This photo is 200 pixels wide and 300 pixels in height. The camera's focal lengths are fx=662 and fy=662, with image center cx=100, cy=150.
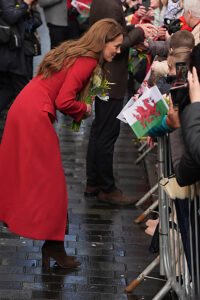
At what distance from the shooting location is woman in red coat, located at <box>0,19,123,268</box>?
493 cm

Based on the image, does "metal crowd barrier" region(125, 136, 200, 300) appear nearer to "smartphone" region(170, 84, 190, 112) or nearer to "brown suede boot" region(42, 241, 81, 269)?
"smartphone" region(170, 84, 190, 112)

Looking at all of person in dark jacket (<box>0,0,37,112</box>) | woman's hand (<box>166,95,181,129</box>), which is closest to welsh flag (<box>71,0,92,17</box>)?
person in dark jacket (<box>0,0,37,112</box>)

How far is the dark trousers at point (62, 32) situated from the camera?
12336 mm

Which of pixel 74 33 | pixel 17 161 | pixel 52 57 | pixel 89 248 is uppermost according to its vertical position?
pixel 74 33

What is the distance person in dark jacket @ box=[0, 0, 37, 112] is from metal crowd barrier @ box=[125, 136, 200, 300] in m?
4.86

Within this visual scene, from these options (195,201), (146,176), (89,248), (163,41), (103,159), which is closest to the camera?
(195,201)

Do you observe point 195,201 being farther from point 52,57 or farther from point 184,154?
point 52,57

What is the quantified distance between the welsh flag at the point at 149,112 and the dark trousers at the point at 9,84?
219 inches

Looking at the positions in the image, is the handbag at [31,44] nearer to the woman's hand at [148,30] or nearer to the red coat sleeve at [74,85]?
the woman's hand at [148,30]

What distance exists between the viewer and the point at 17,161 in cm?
499

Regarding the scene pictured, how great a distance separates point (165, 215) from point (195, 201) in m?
0.84

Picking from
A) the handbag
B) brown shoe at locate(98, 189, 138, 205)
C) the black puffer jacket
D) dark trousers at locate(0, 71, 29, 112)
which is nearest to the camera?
brown shoe at locate(98, 189, 138, 205)

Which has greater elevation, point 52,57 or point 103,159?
point 52,57

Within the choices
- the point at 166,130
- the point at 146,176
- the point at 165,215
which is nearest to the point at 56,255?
the point at 165,215
